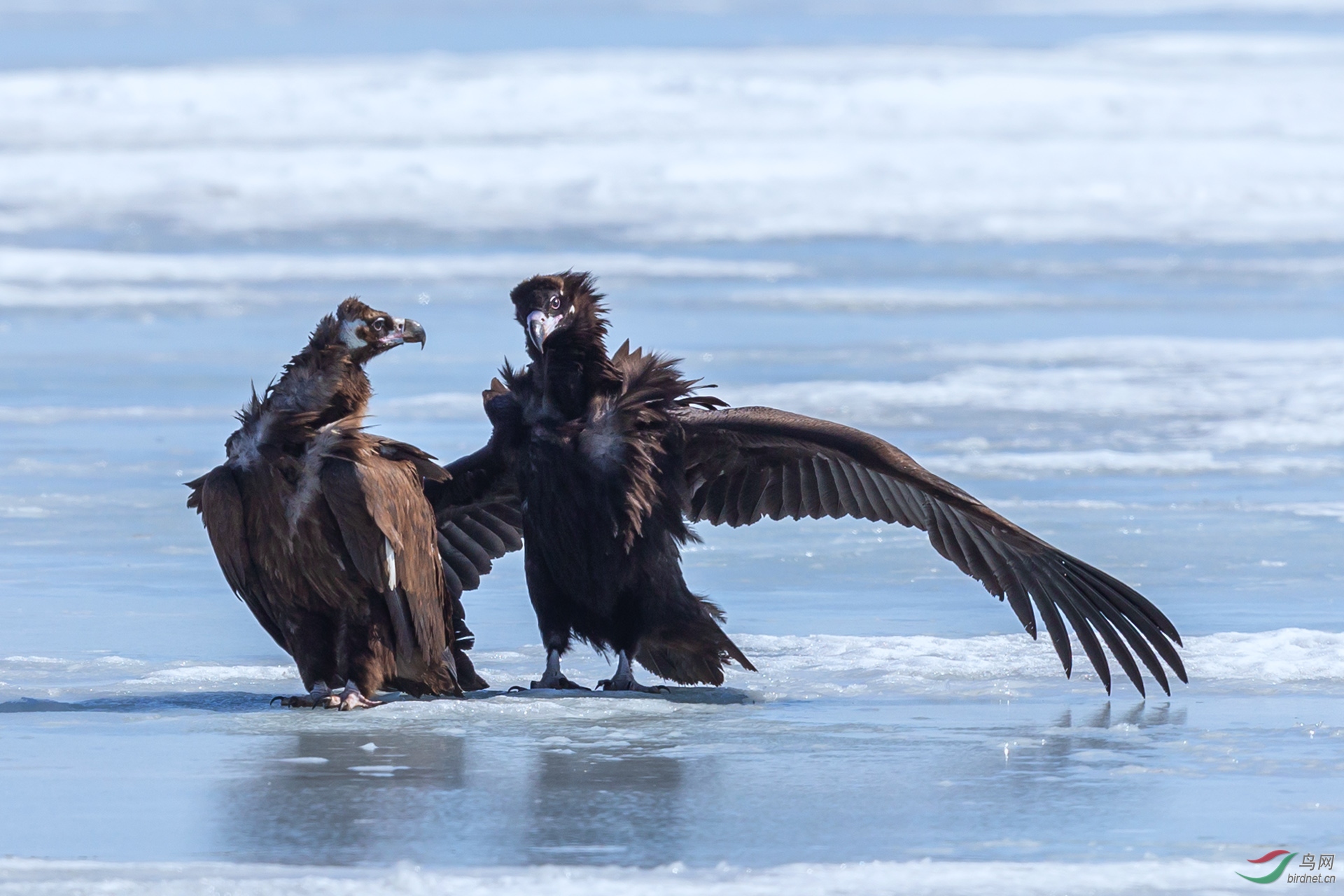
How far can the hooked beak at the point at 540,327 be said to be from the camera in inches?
255

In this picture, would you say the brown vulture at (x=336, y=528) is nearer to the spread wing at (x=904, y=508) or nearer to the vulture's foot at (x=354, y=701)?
the vulture's foot at (x=354, y=701)

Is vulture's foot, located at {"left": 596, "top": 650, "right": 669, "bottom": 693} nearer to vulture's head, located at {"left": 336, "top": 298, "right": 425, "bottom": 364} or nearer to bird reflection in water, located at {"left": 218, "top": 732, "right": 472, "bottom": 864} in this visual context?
bird reflection in water, located at {"left": 218, "top": 732, "right": 472, "bottom": 864}

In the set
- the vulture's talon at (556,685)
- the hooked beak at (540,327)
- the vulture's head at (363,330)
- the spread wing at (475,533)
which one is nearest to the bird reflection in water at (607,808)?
the vulture's talon at (556,685)

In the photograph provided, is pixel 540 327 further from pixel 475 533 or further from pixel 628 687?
pixel 628 687

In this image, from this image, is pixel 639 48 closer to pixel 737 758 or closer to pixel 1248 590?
pixel 1248 590

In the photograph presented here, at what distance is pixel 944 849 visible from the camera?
4.40m

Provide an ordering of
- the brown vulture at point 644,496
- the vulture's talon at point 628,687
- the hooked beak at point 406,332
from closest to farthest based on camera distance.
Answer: the hooked beak at point 406,332
the brown vulture at point 644,496
the vulture's talon at point 628,687

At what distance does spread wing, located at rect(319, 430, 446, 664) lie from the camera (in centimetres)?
584

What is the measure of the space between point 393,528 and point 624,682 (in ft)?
3.19

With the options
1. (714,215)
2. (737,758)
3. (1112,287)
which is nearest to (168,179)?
(714,215)

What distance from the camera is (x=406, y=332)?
20.3 ft

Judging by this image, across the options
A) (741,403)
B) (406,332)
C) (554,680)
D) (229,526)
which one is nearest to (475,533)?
(554,680)

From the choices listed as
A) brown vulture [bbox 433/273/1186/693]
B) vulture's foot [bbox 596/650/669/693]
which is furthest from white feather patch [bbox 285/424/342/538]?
vulture's foot [bbox 596/650/669/693]

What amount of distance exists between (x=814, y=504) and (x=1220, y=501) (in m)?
2.81
